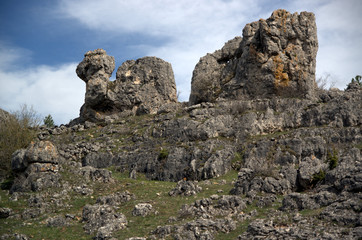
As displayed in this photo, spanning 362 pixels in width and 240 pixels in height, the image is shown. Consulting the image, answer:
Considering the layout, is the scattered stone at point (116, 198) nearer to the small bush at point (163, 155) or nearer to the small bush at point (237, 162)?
the small bush at point (163, 155)

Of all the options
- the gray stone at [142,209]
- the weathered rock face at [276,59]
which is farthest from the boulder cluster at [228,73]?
the gray stone at [142,209]

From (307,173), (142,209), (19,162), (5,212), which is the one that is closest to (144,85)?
(19,162)

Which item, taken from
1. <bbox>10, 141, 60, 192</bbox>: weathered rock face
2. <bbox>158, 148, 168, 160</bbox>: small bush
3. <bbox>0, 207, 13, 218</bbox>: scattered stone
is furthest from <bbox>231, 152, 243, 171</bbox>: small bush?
<bbox>0, 207, 13, 218</bbox>: scattered stone

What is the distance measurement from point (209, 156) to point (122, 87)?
94.0ft

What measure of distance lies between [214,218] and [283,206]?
4308 millimetres

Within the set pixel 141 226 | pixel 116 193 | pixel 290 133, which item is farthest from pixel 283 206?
pixel 290 133

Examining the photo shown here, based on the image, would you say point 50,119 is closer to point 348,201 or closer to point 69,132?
point 69,132

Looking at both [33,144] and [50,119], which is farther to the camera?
[50,119]

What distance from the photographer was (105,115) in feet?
211

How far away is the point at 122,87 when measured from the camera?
64625 millimetres

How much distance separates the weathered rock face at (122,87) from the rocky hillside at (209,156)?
Answer: 0.18 m

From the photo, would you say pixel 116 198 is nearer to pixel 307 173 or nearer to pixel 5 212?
pixel 5 212

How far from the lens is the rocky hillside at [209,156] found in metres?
24.4

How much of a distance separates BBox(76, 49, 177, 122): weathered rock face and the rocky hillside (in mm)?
178
